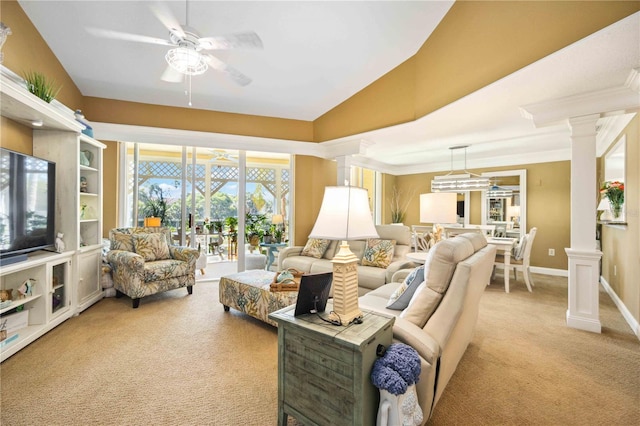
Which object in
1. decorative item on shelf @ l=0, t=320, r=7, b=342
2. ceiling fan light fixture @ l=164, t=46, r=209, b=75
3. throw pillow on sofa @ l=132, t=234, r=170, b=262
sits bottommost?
decorative item on shelf @ l=0, t=320, r=7, b=342

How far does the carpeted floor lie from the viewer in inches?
65.3

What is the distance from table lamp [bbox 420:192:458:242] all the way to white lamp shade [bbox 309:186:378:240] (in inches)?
79.8

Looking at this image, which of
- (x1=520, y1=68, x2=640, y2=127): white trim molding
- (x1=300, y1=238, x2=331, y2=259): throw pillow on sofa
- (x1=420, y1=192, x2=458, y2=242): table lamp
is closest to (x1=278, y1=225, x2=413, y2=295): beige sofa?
(x1=300, y1=238, x2=331, y2=259): throw pillow on sofa

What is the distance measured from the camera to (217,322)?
9.74ft

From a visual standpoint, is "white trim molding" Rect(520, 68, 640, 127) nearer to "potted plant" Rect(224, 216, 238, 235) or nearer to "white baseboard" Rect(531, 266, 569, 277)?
"white baseboard" Rect(531, 266, 569, 277)

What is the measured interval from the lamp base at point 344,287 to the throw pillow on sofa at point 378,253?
227cm

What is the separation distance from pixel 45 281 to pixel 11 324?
0.39 metres

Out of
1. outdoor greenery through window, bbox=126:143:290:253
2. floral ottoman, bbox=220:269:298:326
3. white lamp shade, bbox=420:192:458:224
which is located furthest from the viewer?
outdoor greenery through window, bbox=126:143:290:253

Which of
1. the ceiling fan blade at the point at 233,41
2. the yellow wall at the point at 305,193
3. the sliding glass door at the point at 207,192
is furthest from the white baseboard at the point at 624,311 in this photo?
the sliding glass door at the point at 207,192

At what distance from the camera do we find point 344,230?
1.38m

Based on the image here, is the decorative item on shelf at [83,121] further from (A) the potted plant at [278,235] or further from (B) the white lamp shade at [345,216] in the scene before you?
(B) the white lamp shade at [345,216]

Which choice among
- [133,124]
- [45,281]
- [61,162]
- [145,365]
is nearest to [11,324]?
[45,281]

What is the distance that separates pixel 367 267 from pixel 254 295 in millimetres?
1553

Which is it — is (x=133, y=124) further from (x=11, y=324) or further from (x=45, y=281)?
(x=11, y=324)
